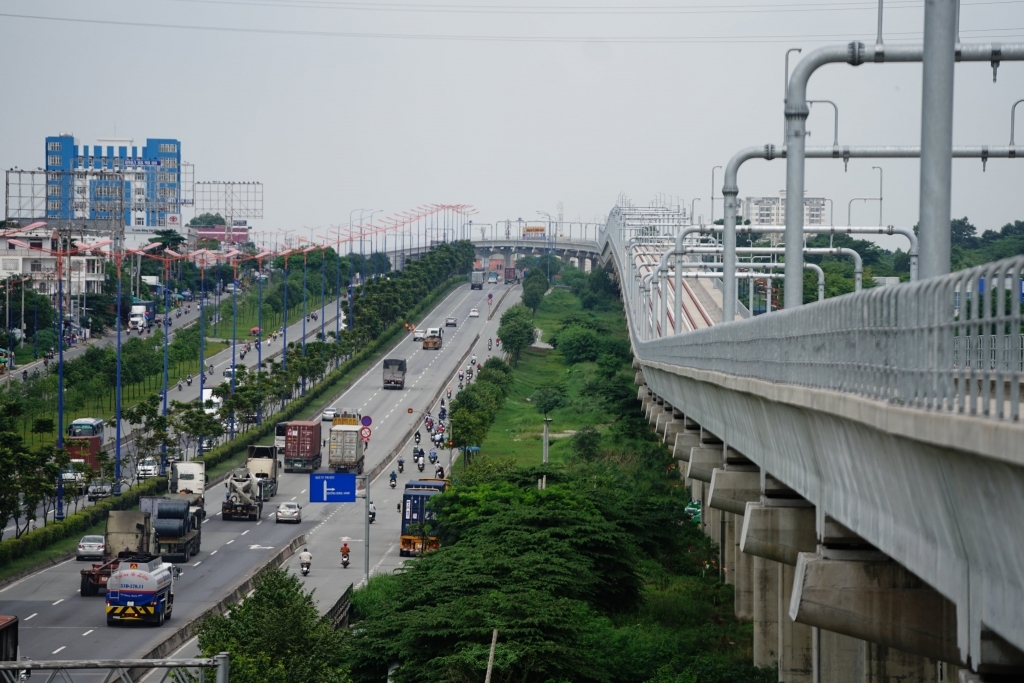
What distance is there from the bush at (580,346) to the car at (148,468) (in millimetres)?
52994

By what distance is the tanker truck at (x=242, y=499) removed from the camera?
63.3m

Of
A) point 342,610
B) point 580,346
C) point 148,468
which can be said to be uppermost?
point 580,346

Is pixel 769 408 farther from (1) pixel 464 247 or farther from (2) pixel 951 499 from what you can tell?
(1) pixel 464 247

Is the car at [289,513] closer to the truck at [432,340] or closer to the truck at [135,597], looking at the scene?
the truck at [135,597]

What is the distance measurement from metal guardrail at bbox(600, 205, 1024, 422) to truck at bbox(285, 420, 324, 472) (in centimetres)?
5987

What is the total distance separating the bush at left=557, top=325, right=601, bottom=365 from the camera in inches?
4766

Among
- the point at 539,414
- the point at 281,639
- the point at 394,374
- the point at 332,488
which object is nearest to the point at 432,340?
the point at 394,374

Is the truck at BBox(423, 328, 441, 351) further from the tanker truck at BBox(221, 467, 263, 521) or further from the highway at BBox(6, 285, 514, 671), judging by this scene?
the tanker truck at BBox(221, 467, 263, 521)

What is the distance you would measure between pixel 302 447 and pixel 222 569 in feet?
82.9

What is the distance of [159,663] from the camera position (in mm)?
15766

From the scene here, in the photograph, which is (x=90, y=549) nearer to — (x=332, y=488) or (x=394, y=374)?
(x=332, y=488)

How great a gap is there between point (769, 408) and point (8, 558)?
1530 inches

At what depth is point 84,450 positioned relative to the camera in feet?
217

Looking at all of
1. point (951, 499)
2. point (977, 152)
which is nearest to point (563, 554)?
point (977, 152)
